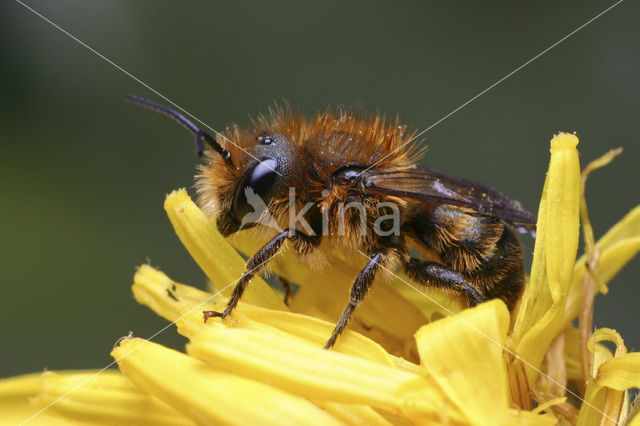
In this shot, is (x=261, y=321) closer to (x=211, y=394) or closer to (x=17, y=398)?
(x=211, y=394)

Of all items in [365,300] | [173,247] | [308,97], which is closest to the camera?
[365,300]

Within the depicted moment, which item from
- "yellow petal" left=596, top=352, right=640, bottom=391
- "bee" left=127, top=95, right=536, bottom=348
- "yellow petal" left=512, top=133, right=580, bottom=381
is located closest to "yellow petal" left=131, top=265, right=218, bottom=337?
"bee" left=127, top=95, right=536, bottom=348

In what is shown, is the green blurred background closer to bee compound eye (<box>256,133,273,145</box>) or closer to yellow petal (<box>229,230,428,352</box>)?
yellow petal (<box>229,230,428,352</box>)

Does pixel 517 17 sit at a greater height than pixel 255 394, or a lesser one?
greater

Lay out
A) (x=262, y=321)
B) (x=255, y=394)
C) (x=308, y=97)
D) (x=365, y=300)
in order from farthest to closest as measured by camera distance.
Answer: (x=308, y=97) → (x=365, y=300) → (x=262, y=321) → (x=255, y=394)

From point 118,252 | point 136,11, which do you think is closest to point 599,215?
point 118,252

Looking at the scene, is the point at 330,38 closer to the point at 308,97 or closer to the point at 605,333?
the point at 308,97

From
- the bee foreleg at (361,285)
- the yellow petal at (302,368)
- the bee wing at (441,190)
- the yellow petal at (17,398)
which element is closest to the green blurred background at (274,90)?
the yellow petal at (17,398)
